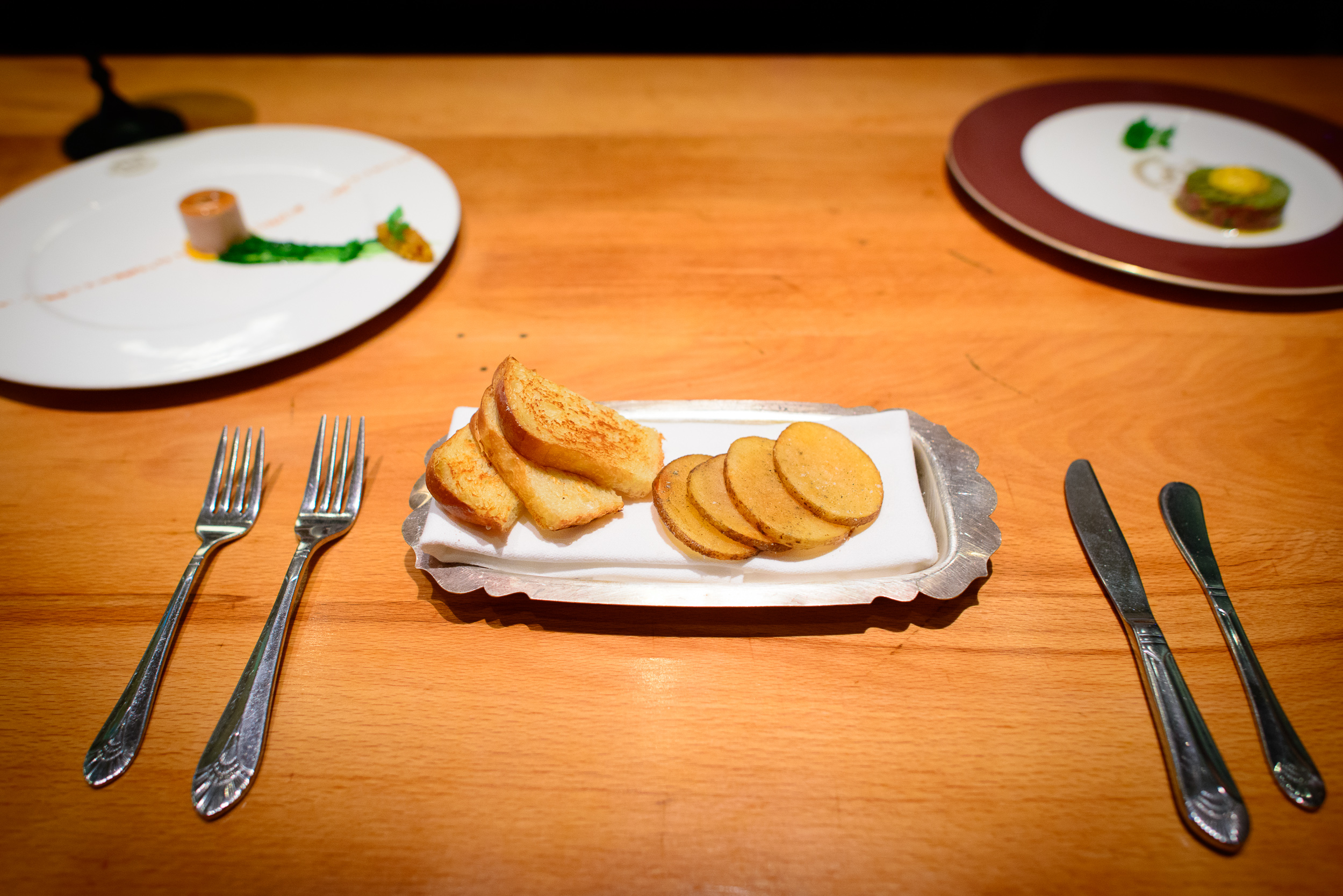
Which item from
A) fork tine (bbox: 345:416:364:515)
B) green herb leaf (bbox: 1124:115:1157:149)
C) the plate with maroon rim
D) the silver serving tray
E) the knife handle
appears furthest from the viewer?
green herb leaf (bbox: 1124:115:1157:149)

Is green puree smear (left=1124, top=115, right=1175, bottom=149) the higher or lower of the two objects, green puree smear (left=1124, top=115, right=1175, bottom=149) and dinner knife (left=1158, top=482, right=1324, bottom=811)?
the higher

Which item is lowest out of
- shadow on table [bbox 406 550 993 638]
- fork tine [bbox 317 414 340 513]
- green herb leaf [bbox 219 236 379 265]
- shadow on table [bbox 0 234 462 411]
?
shadow on table [bbox 0 234 462 411]

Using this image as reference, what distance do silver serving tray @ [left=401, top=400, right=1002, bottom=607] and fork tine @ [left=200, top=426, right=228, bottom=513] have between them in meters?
0.39

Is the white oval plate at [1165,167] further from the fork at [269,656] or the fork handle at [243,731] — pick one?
the fork handle at [243,731]

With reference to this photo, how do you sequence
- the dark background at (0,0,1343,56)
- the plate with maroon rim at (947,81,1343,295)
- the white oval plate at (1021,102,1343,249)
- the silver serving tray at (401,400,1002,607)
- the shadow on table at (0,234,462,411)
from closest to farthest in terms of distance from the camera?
the silver serving tray at (401,400,1002,607)
the shadow on table at (0,234,462,411)
the plate with maroon rim at (947,81,1343,295)
the white oval plate at (1021,102,1343,249)
the dark background at (0,0,1343,56)

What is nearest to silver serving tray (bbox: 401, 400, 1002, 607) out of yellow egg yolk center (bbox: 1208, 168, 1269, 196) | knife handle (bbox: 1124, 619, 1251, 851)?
knife handle (bbox: 1124, 619, 1251, 851)

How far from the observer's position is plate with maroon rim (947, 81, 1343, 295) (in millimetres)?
1718

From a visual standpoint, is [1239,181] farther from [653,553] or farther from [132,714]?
[132,714]

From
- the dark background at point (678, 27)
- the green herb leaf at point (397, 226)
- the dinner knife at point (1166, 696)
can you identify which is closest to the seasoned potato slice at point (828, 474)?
the dinner knife at point (1166, 696)

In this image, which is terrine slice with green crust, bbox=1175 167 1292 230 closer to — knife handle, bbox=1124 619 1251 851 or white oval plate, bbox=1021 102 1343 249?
white oval plate, bbox=1021 102 1343 249

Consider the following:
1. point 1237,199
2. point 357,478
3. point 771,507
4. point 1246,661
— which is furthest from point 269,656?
point 1237,199

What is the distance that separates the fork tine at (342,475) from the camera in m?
1.27

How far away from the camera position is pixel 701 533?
1.06 m

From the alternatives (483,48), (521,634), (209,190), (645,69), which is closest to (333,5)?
(483,48)
